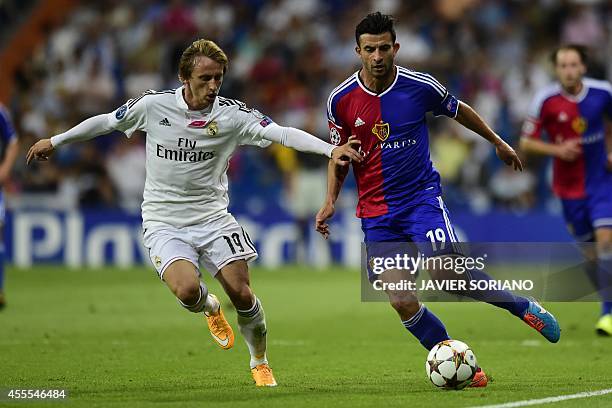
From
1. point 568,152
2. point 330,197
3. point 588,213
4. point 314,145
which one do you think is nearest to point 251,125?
point 314,145

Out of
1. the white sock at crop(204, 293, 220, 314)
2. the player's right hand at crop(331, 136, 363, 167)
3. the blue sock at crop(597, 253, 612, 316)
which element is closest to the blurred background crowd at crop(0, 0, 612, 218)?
the blue sock at crop(597, 253, 612, 316)

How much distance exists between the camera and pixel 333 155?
772cm

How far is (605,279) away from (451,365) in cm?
450

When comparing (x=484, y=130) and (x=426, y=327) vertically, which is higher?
(x=484, y=130)

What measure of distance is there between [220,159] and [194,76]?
2.16ft

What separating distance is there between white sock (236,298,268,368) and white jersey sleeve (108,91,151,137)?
4.88 feet

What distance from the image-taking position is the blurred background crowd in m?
21.4

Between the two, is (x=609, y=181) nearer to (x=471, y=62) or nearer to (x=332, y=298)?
(x=332, y=298)

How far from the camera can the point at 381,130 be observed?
8.23 metres

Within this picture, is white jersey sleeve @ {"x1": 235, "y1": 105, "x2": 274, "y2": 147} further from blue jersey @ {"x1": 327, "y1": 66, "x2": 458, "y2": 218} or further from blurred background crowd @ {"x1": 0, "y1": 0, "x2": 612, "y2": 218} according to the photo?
blurred background crowd @ {"x1": 0, "y1": 0, "x2": 612, "y2": 218}

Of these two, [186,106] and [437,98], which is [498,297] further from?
[186,106]

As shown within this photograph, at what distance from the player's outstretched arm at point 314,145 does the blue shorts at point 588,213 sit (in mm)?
4307

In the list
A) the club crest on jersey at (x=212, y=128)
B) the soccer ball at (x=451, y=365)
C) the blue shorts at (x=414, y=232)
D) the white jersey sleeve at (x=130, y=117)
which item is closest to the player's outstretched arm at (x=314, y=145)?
the club crest on jersey at (x=212, y=128)

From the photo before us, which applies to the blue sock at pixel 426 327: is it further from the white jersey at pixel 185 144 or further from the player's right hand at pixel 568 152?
the player's right hand at pixel 568 152
